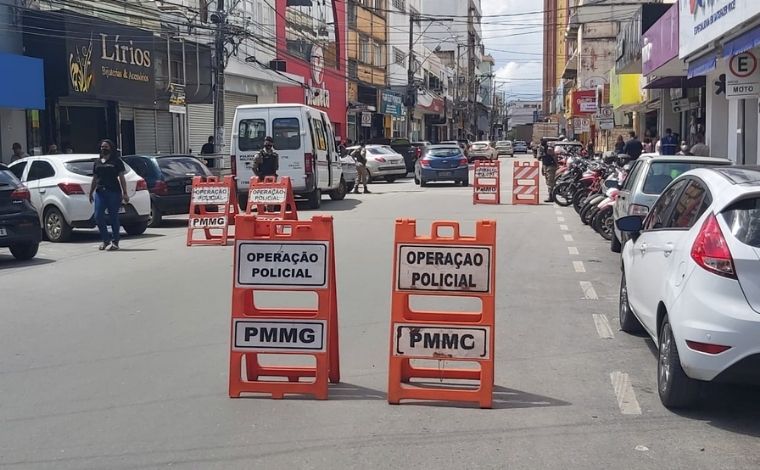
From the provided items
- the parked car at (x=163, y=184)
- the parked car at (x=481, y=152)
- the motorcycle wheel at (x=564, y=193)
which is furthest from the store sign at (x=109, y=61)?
the parked car at (x=481, y=152)

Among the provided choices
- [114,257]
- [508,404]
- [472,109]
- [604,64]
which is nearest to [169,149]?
[114,257]

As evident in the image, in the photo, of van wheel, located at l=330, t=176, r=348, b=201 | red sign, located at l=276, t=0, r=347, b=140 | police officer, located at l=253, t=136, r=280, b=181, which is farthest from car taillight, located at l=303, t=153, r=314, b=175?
red sign, located at l=276, t=0, r=347, b=140

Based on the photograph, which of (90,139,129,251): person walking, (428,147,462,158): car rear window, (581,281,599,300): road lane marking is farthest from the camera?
(428,147,462,158): car rear window

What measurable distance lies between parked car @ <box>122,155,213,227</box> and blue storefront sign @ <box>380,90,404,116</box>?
41.2 meters

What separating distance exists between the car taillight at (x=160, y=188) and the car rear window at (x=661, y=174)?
411 inches

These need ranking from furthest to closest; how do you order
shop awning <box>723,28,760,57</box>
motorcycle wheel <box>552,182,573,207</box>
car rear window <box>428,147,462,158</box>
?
car rear window <box>428,147,462,158</box> → motorcycle wheel <box>552,182,573,207</box> → shop awning <box>723,28,760,57</box>

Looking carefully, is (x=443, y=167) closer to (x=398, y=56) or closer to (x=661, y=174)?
(x=661, y=174)

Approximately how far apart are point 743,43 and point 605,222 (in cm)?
390

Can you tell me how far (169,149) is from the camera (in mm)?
31766

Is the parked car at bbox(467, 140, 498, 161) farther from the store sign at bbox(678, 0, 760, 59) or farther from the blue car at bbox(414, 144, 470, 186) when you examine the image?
the store sign at bbox(678, 0, 760, 59)

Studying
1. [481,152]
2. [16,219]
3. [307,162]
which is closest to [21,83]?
[307,162]

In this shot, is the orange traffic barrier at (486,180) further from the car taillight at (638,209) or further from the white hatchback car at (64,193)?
the car taillight at (638,209)

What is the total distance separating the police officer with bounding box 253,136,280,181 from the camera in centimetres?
1988

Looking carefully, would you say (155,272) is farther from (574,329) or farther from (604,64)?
(604,64)
